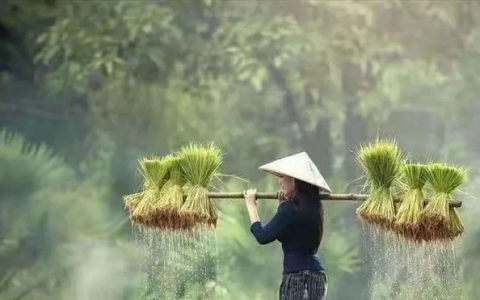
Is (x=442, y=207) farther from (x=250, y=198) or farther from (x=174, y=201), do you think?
(x=174, y=201)

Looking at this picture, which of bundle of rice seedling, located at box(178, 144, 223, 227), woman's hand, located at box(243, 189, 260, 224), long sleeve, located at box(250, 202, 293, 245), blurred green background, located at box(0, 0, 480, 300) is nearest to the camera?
long sleeve, located at box(250, 202, 293, 245)

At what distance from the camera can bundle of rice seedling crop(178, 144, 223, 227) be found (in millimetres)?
4012

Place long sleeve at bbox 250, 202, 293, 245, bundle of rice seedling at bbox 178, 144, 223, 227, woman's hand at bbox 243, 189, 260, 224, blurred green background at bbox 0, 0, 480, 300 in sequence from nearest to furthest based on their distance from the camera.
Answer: long sleeve at bbox 250, 202, 293, 245 < woman's hand at bbox 243, 189, 260, 224 < bundle of rice seedling at bbox 178, 144, 223, 227 < blurred green background at bbox 0, 0, 480, 300

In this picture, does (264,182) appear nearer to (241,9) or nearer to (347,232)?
(347,232)

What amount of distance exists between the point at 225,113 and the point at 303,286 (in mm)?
2398

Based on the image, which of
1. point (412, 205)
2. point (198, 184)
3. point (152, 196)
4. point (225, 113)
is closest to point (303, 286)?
point (412, 205)

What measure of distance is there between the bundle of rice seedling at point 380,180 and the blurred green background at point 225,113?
1.94 metres

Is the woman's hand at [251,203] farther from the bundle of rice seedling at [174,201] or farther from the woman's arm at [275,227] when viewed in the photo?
the bundle of rice seedling at [174,201]

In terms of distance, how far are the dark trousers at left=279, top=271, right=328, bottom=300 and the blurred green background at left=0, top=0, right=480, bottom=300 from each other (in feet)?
6.91

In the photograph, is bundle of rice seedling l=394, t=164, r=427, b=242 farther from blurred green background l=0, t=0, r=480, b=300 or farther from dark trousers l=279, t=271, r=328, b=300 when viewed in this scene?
blurred green background l=0, t=0, r=480, b=300

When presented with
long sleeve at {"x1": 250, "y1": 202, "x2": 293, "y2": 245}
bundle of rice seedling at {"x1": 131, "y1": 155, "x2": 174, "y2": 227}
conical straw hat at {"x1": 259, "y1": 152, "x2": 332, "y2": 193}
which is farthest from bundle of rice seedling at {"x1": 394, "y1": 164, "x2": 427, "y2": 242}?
bundle of rice seedling at {"x1": 131, "y1": 155, "x2": 174, "y2": 227}

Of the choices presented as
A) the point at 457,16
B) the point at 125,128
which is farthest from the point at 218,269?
the point at 457,16

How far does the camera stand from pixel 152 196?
13.3 feet

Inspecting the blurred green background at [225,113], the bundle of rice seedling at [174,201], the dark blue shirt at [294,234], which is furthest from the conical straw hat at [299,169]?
the blurred green background at [225,113]
